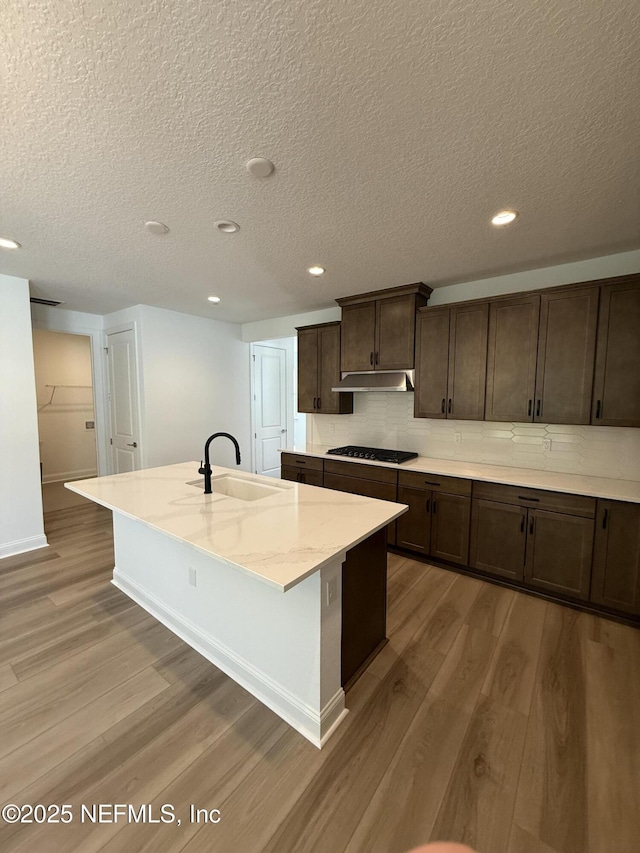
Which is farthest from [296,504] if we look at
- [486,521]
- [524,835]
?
[486,521]

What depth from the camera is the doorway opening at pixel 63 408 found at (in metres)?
A: 5.93

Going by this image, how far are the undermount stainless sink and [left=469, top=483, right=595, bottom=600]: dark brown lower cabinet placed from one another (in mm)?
1662

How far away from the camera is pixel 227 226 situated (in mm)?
2158

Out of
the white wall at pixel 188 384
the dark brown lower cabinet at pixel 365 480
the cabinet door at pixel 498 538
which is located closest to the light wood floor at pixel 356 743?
the cabinet door at pixel 498 538

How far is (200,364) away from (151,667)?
3711 mm

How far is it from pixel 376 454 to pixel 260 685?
2290mm

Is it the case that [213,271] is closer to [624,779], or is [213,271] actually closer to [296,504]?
[296,504]

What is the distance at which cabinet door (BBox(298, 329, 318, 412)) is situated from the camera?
13.4 feet

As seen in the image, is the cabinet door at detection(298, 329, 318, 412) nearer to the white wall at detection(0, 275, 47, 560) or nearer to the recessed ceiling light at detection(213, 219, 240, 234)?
the recessed ceiling light at detection(213, 219, 240, 234)

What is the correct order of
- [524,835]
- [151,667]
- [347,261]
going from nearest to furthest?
[524,835] < [151,667] < [347,261]

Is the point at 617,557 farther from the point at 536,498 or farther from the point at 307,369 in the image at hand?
the point at 307,369

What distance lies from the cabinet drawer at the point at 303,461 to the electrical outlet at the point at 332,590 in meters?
2.25

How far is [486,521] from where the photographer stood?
2.79m

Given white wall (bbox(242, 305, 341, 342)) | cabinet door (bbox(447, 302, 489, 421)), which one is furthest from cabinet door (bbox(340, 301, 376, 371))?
cabinet door (bbox(447, 302, 489, 421))
